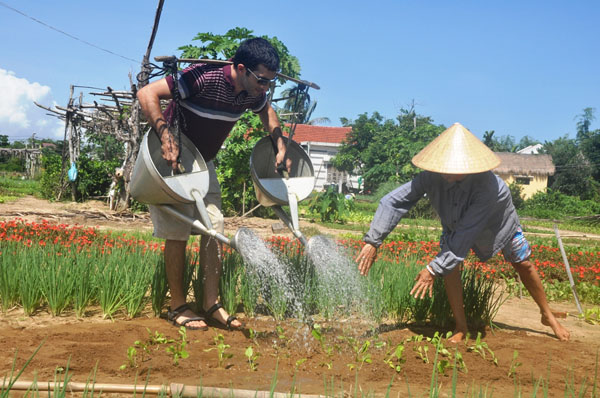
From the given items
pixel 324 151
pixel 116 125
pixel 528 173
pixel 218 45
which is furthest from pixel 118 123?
pixel 528 173

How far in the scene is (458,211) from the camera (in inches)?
119

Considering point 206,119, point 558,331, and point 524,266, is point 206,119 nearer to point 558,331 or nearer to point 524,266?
point 524,266

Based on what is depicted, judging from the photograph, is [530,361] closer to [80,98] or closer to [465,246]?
[465,246]

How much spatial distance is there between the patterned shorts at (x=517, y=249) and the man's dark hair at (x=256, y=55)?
1.71 m

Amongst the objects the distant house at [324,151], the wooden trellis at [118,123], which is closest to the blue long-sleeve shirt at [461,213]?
the wooden trellis at [118,123]

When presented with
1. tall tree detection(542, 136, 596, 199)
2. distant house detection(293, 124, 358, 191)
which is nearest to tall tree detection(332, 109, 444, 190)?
distant house detection(293, 124, 358, 191)

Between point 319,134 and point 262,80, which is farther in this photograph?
point 319,134

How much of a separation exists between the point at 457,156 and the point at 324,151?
32311 mm

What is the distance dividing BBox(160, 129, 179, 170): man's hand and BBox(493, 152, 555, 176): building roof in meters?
33.4

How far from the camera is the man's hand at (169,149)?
289 cm

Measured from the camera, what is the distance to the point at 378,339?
3084mm

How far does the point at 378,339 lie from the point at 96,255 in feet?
6.61

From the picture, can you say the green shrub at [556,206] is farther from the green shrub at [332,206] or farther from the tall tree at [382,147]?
the green shrub at [332,206]

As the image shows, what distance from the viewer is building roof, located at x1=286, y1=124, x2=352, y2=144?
3587cm
